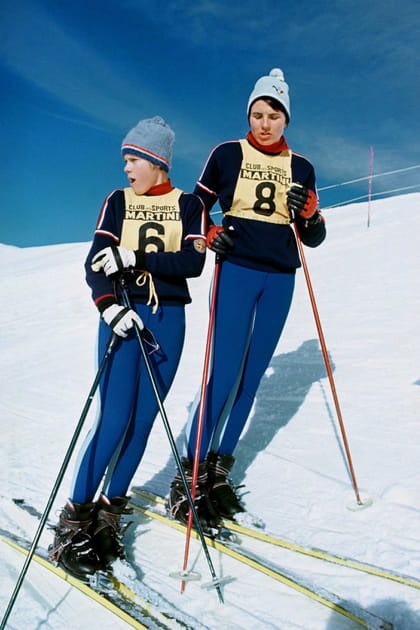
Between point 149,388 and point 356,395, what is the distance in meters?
2.55

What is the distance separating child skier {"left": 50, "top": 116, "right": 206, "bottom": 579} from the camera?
239cm

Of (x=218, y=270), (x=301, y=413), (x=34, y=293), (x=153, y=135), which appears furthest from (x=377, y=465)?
(x=34, y=293)

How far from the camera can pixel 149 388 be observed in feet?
8.36

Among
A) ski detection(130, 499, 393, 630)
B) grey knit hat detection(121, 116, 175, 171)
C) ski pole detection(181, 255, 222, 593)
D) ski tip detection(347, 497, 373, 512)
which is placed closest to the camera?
ski detection(130, 499, 393, 630)

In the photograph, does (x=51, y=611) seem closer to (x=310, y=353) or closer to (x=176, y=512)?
(x=176, y=512)

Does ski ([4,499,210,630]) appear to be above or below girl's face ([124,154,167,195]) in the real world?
below

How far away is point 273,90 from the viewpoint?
2.79 meters

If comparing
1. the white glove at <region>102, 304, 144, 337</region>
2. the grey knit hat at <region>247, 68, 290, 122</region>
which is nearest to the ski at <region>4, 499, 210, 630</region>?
the white glove at <region>102, 304, 144, 337</region>

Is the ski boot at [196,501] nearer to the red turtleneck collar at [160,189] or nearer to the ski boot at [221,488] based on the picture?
the ski boot at [221,488]

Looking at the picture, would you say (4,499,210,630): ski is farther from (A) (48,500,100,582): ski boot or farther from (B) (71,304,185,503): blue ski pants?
(B) (71,304,185,503): blue ski pants

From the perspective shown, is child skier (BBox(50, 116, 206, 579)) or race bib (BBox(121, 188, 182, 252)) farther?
race bib (BBox(121, 188, 182, 252))

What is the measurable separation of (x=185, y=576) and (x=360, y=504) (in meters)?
1.12

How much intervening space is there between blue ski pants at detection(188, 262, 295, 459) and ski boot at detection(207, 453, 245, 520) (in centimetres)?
5

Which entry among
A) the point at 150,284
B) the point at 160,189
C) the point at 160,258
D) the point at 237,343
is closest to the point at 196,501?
the point at 237,343
